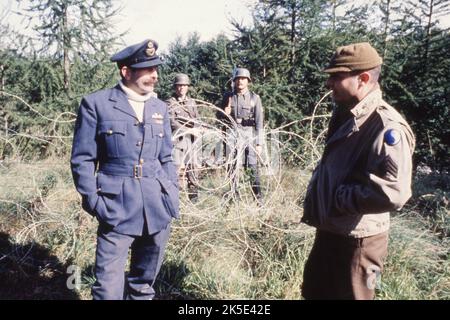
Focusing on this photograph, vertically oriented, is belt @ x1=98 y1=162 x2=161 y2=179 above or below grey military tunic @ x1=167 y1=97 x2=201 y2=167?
below

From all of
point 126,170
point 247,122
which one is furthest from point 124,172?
point 247,122

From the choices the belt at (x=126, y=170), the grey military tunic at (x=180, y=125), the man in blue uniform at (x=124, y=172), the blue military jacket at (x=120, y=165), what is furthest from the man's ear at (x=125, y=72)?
the grey military tunic at (x=180, y=125)

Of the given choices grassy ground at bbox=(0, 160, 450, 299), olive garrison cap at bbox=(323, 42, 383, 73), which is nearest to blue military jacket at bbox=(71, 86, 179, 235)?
grassy ground at bbox=(0, 160, 450, 299)

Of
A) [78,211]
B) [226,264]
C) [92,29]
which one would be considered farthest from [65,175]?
[92,29]

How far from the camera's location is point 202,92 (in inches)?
442

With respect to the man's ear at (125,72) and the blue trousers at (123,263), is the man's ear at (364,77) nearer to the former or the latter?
the man's ear at (125,72)

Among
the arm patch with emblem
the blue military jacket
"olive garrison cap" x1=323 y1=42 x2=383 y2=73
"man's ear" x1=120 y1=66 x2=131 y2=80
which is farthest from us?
"man's ear" x1=120 y1=66 x2=131 y2=80

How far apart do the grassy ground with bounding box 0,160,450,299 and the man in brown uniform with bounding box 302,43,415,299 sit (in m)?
1.27

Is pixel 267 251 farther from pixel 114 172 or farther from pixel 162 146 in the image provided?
pixel 114 172

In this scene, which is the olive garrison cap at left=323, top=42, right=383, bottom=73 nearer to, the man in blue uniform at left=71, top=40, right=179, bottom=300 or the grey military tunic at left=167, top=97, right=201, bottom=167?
the man in blue uniform at left=71, top=40, right=179, bottom=300

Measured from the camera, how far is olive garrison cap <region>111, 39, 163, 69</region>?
2.48 meters

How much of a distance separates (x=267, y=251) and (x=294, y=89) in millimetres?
6238

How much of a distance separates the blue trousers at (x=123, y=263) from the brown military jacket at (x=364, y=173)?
1.19 meters

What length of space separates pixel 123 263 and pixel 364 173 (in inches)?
67.5
